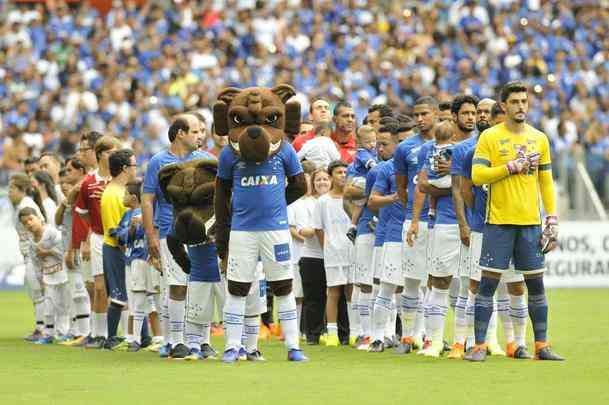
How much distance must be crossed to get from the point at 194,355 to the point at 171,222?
4.45 feet

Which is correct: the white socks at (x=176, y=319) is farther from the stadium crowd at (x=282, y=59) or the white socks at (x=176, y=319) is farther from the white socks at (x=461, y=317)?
the stadium crowd at (x=282, y=59)

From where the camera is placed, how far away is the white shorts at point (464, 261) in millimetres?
12719

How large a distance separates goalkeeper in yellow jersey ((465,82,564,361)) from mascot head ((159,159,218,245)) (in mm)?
2477

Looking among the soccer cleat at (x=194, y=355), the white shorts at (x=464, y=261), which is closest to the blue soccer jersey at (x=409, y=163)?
the white shorts at (x=464, y=261)

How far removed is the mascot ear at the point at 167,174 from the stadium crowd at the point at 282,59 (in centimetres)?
1512

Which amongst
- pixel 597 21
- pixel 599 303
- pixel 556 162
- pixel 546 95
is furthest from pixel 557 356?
pixel 597 21

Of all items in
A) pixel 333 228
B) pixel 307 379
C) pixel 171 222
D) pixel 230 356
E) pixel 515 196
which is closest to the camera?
pixel 307 379

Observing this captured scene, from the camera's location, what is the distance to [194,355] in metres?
12.7

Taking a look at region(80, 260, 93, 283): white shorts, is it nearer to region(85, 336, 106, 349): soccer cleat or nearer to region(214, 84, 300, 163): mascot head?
region(85, 336, 106, 349): soccer cleat

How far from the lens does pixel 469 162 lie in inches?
489

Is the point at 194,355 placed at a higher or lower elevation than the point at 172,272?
lower

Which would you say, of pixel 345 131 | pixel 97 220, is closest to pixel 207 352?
pixel 97 220

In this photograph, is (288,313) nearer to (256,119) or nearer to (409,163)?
(256,119)

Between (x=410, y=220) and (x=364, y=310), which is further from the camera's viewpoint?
(x=364, y=310)
